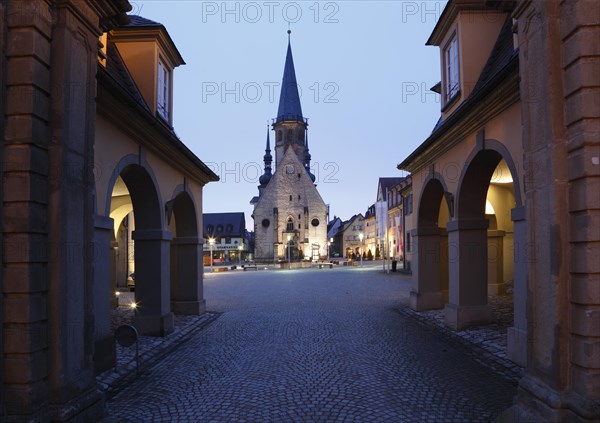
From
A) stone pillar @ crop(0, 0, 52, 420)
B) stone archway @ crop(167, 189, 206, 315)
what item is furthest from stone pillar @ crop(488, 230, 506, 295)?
stone pillar @ crop(0, 0, 52, 420)

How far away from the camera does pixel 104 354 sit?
26.3 ft

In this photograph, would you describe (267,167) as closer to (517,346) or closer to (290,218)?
(290,218)

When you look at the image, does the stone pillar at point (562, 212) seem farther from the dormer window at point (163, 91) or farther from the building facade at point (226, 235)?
the building facade at point (226, 235)

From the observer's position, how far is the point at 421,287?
48.6 ft

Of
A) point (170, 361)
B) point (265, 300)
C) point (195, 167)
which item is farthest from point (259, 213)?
point (170, 361)

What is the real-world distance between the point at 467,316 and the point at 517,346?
325cm

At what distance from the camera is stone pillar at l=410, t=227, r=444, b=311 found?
1469 centimetres

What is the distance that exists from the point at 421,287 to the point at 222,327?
6216 millimetres

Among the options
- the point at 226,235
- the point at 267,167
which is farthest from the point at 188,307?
the point at 267,167

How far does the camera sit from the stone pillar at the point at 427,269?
578 inches

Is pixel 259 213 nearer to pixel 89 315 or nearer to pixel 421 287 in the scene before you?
pixel 421 287

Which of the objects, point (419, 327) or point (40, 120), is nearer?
point (40, 120)

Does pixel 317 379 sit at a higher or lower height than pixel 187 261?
lower

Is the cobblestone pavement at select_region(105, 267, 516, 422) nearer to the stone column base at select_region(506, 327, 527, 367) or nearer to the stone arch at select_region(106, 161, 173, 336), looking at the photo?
the stone column base at select_region(506, 327, 527, 367)
